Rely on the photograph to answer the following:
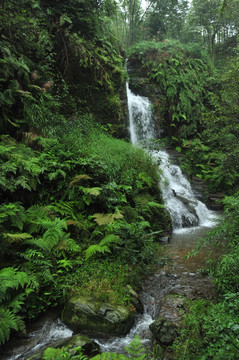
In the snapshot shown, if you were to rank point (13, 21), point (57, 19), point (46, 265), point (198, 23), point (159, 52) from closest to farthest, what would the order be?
point (46, 265), point (13, 21), point (57, 19), point (159, 52), point (198, 23)

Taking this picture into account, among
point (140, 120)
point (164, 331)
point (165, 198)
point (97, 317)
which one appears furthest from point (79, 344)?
point (140, 120)

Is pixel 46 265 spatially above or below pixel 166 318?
above

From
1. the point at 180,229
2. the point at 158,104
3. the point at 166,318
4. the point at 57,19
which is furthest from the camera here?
the point at 158,104

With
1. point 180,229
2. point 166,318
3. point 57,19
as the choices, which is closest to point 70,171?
point 166,318

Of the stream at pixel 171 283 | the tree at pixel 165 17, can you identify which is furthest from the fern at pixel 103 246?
the tree at pixel 165 17

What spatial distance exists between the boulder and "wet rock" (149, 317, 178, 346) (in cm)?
43

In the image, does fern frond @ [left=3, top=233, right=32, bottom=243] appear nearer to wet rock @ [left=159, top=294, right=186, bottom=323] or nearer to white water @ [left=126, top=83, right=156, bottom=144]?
wet rock @ [left=159, top=294, right=186, bottom=323]

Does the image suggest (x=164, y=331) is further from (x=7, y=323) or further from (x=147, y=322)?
(x=7, y=323)

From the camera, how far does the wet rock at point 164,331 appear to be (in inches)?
117

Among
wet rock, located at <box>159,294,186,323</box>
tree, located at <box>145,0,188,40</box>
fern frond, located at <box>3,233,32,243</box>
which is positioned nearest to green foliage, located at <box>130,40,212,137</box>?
tree, located at <box>145,0,188,40</box>

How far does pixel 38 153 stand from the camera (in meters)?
6.07

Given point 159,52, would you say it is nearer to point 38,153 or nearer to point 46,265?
point 38,153

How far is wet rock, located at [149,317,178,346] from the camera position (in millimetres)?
2959

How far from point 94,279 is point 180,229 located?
198 inches
